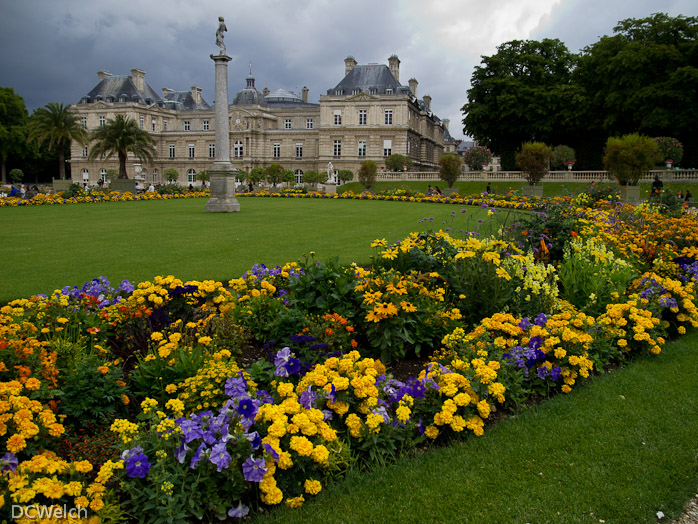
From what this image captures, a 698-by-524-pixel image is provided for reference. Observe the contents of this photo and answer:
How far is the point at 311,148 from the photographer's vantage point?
72.2 meters

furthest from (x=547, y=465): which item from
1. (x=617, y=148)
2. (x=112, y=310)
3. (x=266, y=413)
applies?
(x=617, y=148)

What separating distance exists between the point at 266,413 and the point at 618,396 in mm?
3169

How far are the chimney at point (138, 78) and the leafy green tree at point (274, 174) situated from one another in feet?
103

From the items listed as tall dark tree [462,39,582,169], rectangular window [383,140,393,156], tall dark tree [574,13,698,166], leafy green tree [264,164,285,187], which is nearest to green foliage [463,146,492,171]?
tall dark tree [462,39,582,169]

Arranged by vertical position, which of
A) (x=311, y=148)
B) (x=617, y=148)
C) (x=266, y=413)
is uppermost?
(x=311, y=148)

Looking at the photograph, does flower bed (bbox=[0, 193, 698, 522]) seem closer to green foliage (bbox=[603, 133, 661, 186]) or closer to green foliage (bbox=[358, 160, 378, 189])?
green foliage (bbox=[603, 133, 661, 186])

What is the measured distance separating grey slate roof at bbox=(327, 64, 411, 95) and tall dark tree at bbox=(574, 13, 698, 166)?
93.2ft

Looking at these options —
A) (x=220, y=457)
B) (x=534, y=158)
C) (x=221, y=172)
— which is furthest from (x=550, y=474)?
(x=534, y=158)

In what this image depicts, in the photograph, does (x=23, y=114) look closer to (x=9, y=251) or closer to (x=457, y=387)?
(x=9, y=251)

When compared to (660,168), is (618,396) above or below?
below

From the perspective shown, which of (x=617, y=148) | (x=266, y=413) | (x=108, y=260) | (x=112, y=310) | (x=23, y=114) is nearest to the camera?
(x=266, y=413)

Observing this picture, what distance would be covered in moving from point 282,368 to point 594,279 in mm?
4381

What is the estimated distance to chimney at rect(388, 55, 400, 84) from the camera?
226 feet

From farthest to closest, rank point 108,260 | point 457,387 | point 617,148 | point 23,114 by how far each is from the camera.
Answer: point 23,114
point 617,148
point 108,260
point 457,387
